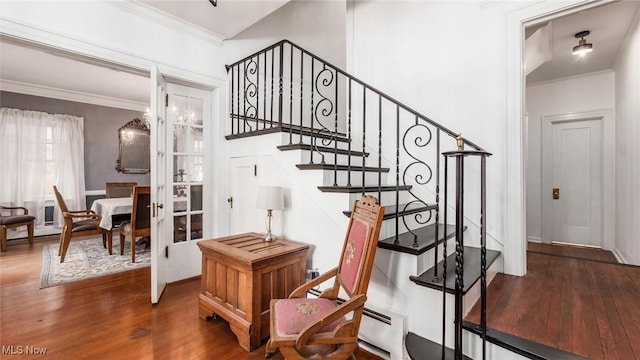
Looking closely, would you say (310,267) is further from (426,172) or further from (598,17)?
(598,17)

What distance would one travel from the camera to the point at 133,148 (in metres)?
6.62

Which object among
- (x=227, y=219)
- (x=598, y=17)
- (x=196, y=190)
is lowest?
(x=227, y=219)

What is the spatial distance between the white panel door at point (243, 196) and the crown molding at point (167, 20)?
1485 mm

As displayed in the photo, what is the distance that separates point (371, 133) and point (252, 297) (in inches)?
88.9

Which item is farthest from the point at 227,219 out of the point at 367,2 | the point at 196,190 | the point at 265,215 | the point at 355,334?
the point at 367,2

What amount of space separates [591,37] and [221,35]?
14.3ft

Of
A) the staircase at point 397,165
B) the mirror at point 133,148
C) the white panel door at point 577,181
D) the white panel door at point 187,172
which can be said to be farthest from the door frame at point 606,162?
the mirror at point 133,148

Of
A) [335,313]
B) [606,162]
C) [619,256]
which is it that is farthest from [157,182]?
[606,162]

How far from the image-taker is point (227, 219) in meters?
3.48

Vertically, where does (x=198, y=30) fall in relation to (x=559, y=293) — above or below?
above

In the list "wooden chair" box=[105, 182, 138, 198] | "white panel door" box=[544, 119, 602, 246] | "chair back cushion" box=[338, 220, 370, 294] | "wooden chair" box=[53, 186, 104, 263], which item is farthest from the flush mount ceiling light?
"wooden chair" box=[105, 182, 138, 198]

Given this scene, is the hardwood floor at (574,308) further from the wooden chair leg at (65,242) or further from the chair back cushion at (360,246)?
the wooden chair leg at (65,242)

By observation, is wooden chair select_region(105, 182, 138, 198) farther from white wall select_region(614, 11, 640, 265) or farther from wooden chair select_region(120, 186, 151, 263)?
white wall select_region(614, 11, 640, 265)

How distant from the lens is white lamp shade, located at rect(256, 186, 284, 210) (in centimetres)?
244
